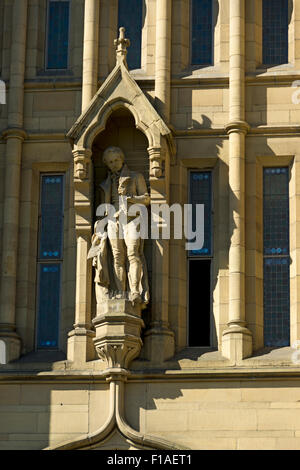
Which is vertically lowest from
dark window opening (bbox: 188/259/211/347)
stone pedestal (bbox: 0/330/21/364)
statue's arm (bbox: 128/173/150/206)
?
stone pedestal (bbox: 0/330/21/364)

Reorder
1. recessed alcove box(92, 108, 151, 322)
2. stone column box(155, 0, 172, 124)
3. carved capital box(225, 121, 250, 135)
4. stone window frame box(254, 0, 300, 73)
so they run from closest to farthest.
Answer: carved capital box(225, 121, 250, 135), recessed alcove box(92, 108, 151, 322), stone column box(155, 0, 172, 124), stone window frame box(254, 0, 300, 73)

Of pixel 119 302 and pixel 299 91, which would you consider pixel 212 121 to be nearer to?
pixel 299 91

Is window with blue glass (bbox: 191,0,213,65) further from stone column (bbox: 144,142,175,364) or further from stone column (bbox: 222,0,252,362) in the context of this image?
stone column (bbox: 144,142,175,364)

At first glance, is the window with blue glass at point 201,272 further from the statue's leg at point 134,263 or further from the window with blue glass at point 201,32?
the window with blue glass at point 201,32

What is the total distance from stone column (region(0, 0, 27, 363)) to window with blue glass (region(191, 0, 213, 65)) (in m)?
2.63

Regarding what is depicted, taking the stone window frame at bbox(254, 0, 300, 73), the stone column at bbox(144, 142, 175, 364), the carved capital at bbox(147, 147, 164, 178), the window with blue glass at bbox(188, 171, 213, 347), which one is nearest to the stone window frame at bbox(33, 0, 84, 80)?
the carved capital at bbox(147, 147, 164, 178)

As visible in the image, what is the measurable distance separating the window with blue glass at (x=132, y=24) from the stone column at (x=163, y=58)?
16.9 inches

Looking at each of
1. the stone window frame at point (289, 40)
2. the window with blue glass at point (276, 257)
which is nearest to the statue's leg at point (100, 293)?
the window with blue glass at point (276, 257)

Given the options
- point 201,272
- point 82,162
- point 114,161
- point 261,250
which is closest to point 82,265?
point 82,162

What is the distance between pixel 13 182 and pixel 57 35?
2678 millimetres

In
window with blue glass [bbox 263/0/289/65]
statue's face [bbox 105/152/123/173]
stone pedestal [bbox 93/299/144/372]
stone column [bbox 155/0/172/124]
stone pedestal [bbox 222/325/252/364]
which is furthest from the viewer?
window with blue glass [bbox 263/0/289/65]

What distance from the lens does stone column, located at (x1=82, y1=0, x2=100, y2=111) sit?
27.8 m
